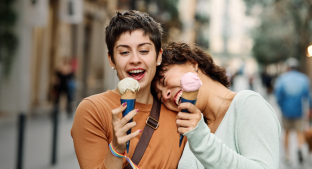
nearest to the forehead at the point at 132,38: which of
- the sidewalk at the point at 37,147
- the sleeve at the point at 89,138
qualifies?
the sleeve at the point at 89,138

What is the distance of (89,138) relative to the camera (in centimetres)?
191

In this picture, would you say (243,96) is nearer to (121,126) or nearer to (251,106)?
(251,106)

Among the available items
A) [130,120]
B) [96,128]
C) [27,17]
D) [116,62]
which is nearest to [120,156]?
[130,120]

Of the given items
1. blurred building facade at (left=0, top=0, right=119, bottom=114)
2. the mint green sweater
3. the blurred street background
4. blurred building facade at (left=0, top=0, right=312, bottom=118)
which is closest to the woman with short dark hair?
the mint green sweater

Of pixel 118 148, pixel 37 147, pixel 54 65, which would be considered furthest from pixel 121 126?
pixel 54 65

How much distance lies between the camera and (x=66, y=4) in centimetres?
1220

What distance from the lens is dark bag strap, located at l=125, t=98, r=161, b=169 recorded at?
6.56 feet

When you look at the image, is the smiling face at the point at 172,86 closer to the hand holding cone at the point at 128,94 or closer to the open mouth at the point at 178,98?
the open mouth at the point at 178,98

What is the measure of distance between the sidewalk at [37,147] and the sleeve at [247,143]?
15.4 ft

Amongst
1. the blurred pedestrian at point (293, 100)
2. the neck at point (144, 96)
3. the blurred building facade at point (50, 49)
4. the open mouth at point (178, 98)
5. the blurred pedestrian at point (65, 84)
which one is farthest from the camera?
the blurred pedestrian at point (65, 84)

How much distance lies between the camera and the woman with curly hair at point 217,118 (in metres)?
1.64

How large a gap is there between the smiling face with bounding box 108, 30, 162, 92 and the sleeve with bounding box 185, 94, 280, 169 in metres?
0.59

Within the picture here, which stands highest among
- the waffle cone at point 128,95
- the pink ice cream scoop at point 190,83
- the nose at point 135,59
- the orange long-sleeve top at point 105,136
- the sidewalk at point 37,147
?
the nose at point 135,59

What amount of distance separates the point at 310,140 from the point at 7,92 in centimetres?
896
